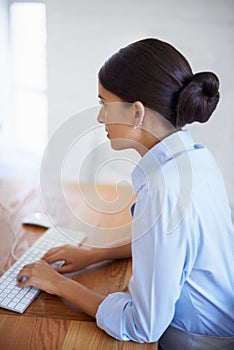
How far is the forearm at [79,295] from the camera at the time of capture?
36.0 inches

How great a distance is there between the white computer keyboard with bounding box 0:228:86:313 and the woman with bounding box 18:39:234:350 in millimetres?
42

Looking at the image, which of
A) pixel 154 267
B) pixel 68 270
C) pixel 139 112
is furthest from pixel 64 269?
pixel 139 112

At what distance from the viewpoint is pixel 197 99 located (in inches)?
34.3

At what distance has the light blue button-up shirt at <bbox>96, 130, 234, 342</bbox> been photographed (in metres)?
0.81

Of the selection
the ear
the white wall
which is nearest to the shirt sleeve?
the ear

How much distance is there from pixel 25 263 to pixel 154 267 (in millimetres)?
445

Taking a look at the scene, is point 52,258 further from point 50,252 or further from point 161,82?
point 161,82

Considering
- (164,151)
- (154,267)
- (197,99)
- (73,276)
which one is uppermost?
(197,99)

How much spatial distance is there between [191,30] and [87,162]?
0.73m

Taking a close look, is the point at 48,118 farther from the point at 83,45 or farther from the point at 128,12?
the point at 128,12

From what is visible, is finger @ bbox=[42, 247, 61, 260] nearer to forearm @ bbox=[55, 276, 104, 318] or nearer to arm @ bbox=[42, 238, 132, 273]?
arm @ bbox=[42, 238, 132, 273]

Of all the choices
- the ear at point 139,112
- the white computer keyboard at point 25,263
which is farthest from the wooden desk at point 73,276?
the ear at point 139,112

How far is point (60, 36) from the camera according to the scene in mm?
1859

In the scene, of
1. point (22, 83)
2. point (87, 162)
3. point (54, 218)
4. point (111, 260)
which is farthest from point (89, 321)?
point (22, 83)
